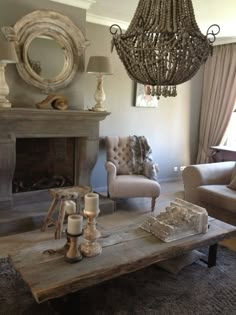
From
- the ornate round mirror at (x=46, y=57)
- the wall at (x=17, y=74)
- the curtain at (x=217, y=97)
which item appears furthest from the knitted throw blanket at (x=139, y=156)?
the curtain at (x=217, y=97)

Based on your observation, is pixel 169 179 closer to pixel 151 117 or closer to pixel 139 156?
pixel 151 117

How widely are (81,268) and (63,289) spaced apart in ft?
0.66

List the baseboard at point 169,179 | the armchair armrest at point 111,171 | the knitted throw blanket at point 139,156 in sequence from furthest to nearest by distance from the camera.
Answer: the baseboard at point 169,179 → the knitted throw blanket at point 139,156 → the armchair armrest at point 111,171

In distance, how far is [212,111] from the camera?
5.86 metres

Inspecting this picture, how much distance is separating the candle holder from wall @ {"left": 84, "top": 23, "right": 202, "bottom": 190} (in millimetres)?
2879

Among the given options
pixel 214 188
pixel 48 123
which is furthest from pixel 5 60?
pixel 214 188

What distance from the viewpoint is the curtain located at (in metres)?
5.46

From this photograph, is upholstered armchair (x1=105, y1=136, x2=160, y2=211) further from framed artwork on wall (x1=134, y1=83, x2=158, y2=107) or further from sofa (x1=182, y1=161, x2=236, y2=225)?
framed artwork on wall (x1=134, y1=83, x2=158, y2=107)

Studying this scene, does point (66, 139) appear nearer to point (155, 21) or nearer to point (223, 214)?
point (223, 214)

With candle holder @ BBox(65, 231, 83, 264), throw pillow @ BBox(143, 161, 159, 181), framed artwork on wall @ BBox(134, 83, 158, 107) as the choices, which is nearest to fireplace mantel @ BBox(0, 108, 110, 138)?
throw pillow @ BBox(143, 161, 159, 181)

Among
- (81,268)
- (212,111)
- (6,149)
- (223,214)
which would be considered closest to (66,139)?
(6,149)

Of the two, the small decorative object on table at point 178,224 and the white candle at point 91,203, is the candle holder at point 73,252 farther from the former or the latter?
the small decorative object on table at point 178,224

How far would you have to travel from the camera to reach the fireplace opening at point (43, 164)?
4039mm

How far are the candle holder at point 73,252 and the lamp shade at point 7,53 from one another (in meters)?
2.08
